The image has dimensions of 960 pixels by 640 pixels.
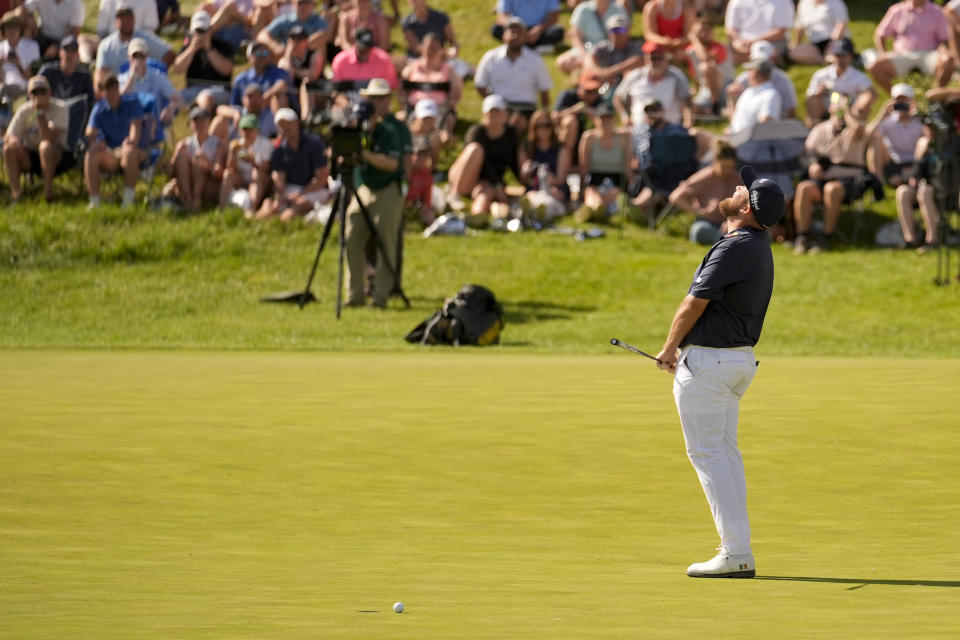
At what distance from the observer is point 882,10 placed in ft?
102

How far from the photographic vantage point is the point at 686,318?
23.7 ft

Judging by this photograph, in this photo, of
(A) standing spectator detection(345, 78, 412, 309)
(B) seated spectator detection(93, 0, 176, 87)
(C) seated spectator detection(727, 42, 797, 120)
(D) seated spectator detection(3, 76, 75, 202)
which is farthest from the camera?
(B) seated spectator detection(93, 0, 176, 87)

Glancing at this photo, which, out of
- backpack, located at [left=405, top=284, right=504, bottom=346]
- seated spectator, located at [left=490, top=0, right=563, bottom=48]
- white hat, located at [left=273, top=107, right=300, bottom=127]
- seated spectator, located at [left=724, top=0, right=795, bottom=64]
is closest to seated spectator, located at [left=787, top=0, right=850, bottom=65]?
seated spectator, located at [left=724, top=0, right=795, bottom=64]

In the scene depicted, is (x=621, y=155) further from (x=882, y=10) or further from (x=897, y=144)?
(x=882, y=10)

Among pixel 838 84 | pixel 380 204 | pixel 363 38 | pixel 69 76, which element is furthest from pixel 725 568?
pixel 69 76

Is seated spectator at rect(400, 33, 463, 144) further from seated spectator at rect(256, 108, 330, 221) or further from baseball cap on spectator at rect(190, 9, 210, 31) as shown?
baseball cap on spectator at rect(190, 9, 210, 31)

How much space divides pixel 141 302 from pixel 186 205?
3014 millimetres

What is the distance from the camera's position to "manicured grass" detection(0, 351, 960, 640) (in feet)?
20.2

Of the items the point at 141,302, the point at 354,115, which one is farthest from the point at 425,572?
the point at 141,302

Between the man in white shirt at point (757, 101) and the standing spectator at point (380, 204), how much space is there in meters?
5.36

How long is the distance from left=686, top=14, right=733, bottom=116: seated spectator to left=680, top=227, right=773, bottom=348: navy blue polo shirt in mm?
18222

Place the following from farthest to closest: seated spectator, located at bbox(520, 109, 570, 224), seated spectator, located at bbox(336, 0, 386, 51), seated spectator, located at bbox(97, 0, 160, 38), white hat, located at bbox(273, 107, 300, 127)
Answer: seated spectator, located at bbox(97, 0, 160, 38) → seated spectator, located at bbox(336, 0, 386, 51) → seated spectator, located at bbox(520, 109, 570, 224) → white hat, located at bbox(273, 107, 300, 127)

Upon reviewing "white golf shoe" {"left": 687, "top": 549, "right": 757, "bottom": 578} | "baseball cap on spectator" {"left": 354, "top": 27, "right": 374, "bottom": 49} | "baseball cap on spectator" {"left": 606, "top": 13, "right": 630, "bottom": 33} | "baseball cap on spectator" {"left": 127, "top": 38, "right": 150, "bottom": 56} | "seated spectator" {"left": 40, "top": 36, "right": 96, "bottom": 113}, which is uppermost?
"baseball cap on spectator" {"left": 606, "top": 13, "right": 630, "bottom": 33}

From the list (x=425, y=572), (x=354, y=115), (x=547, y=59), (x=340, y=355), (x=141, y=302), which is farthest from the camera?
(x=547, y=59)
